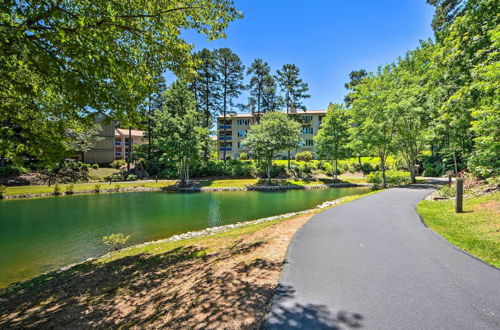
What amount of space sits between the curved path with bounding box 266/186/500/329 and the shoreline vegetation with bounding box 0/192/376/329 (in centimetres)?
56

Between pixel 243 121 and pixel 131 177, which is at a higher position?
pixel 243 121

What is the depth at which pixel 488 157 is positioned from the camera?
987 centimetres

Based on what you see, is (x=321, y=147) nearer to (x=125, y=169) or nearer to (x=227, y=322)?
(x=125, y=169)

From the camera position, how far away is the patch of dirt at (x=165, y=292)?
4.13 meters

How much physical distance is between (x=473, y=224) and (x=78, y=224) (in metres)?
20.9

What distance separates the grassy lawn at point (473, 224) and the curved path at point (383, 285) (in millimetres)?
542

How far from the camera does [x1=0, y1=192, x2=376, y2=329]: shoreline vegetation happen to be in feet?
13.7

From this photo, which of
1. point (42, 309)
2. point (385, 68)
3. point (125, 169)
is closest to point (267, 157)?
point (385, 68)

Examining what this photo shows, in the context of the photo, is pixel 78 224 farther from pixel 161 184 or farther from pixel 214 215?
pixel 161 184

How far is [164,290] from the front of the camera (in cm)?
552

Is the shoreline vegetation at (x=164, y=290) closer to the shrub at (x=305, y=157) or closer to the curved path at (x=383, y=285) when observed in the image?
the curved path at (x=383, y=285)

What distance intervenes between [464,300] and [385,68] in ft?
107

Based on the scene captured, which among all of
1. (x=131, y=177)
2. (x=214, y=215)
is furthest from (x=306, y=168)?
(x=131, y=177)

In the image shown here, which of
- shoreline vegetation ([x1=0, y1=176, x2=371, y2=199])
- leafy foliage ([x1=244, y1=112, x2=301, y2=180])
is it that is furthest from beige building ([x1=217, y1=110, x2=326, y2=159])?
shoreline vegetation ([x1=0, y1=176, x2=371, y2=199])
